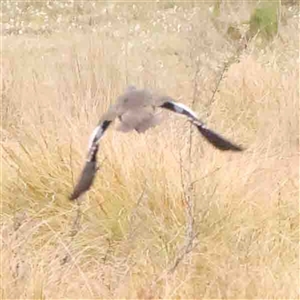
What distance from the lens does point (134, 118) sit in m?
1.74

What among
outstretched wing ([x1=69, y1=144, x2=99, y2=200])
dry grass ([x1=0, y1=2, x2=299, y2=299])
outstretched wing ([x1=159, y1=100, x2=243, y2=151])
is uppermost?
outstretched wing ([x1=159, y1=100, x2=243, y2=151])

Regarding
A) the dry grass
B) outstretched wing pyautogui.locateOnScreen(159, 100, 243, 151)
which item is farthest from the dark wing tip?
the dry grass

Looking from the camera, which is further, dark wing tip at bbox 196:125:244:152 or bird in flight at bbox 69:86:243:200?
dark wing tip at bbox 196:125:244:152

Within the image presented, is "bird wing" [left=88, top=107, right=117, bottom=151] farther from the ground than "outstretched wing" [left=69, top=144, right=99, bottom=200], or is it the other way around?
"bird wing" [left=88, top=107, right=117, bottom=151]

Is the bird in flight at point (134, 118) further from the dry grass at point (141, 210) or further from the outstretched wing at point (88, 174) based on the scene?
the dry grass at point (141, 210)

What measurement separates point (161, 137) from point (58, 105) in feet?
2.53

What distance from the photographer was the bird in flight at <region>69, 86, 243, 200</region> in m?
1.73

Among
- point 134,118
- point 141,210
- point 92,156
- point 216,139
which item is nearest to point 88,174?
point 92,156

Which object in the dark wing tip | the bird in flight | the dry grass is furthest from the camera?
the dry grass

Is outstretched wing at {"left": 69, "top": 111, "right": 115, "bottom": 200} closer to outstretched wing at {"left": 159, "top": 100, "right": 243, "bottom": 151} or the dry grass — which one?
outstretched wing at {"left": 159, "top": 100, "right": 243, "bottom": 151}

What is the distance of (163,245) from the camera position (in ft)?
9.55

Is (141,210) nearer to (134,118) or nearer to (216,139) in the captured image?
(216,139)

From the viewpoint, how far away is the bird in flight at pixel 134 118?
1726 millimetres

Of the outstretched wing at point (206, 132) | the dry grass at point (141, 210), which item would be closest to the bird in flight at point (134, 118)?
the outstretched wing at point (206, 132)
